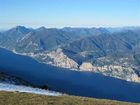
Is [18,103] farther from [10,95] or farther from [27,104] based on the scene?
[10,95]

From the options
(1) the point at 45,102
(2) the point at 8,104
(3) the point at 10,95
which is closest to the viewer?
(2) the point at 8,104

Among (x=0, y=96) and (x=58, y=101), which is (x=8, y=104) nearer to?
(x=0, y=96)

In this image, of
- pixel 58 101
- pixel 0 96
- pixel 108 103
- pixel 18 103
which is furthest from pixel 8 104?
pixel 108 103

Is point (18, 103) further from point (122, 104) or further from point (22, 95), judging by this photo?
point (122, 104)

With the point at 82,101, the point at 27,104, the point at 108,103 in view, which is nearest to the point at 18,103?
the point at 27,104

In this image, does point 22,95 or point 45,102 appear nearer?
point 45,102

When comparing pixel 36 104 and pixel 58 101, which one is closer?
pixel 36 104

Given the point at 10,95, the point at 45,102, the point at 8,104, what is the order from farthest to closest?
the point at 10,95, the point at 45,102, the point at 8,104
